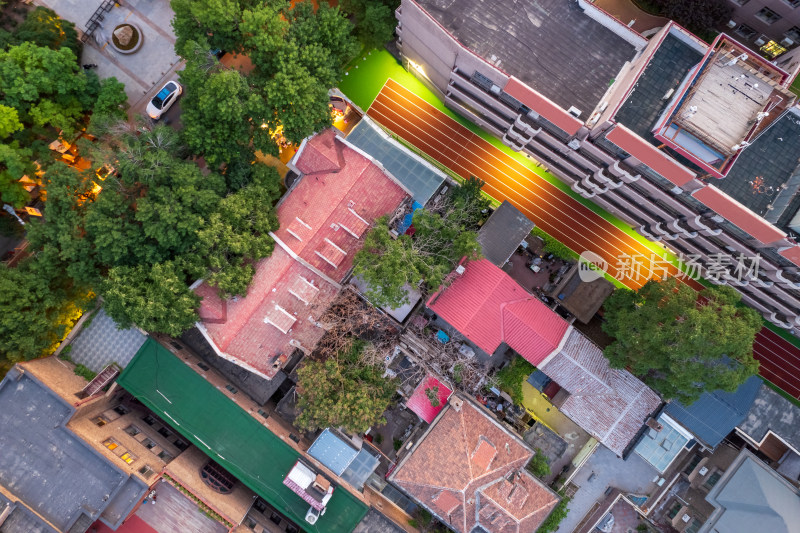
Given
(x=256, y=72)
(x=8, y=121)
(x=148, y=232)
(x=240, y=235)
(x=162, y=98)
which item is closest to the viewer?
(x=148, y=232)

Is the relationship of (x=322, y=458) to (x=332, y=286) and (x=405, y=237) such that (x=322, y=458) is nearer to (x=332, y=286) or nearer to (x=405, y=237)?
(x=332, y=286)

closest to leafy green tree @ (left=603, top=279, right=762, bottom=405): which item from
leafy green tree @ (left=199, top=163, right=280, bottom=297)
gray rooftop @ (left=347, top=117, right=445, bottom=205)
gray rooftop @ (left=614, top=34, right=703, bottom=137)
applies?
gray rooftop @ (left=614, top=34, right=703, bottom=137)

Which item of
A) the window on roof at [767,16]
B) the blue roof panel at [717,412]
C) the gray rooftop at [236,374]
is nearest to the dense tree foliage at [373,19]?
the gray rooftop at [236,374]

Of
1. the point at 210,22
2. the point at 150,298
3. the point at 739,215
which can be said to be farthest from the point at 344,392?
the point at 739,215

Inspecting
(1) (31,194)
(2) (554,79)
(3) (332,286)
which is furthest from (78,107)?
(2) (554,79)

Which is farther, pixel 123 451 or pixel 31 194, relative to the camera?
pixel 31 194

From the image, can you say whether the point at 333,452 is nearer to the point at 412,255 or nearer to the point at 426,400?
the point at 426,400

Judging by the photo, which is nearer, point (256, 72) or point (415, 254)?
point (415, 254)
